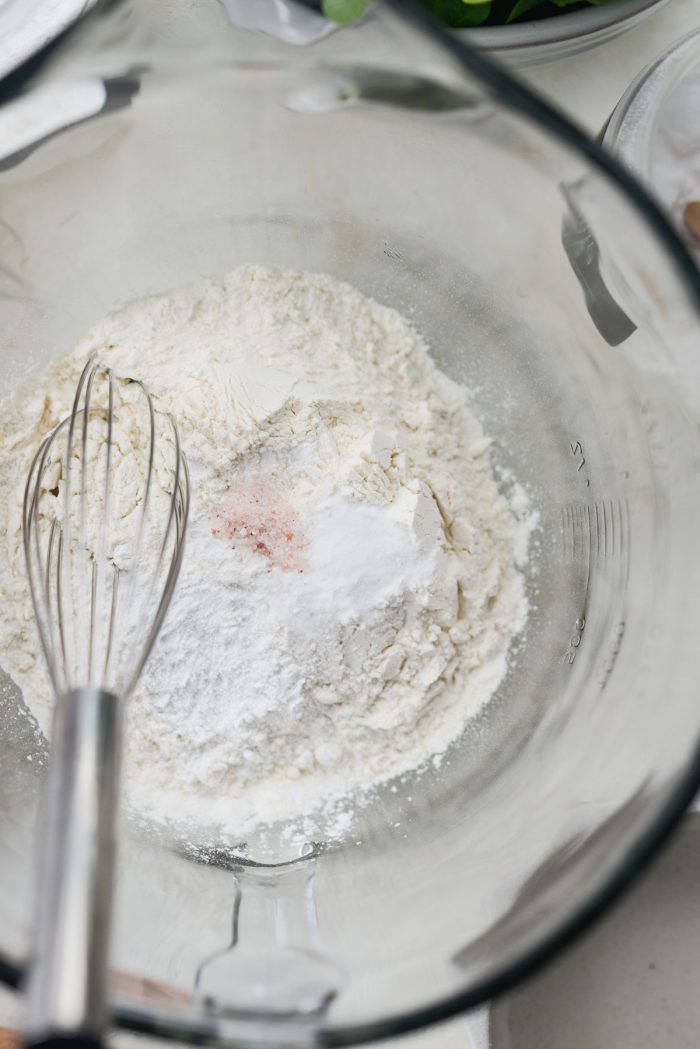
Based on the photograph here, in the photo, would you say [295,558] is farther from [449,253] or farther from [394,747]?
[449,253]

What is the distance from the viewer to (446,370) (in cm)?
77

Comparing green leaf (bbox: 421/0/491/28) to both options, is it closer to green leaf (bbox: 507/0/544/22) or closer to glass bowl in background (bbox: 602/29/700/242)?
green leaf (bbox: 507/0/544/22)

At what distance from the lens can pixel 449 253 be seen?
73 cm

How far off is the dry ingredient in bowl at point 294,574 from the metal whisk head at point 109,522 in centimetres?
1

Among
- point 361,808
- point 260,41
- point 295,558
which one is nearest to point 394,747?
point 361,808

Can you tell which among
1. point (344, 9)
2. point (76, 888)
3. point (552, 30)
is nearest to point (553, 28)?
point (552, 30)

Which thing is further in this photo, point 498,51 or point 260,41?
point 498,51

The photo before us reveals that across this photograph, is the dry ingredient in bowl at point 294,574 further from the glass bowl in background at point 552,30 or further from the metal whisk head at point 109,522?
the glass bowl in background at point 552,30

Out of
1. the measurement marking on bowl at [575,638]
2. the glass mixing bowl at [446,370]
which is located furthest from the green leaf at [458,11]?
the measurement marking on bowl at [575,638]

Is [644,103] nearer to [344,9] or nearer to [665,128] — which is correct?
[665,128]

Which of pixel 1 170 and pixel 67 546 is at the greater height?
pixel 1 170

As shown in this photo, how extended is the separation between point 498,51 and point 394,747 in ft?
1.79

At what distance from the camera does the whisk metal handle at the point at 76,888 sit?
1.34 ft

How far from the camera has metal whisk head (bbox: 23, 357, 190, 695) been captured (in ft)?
2.19
